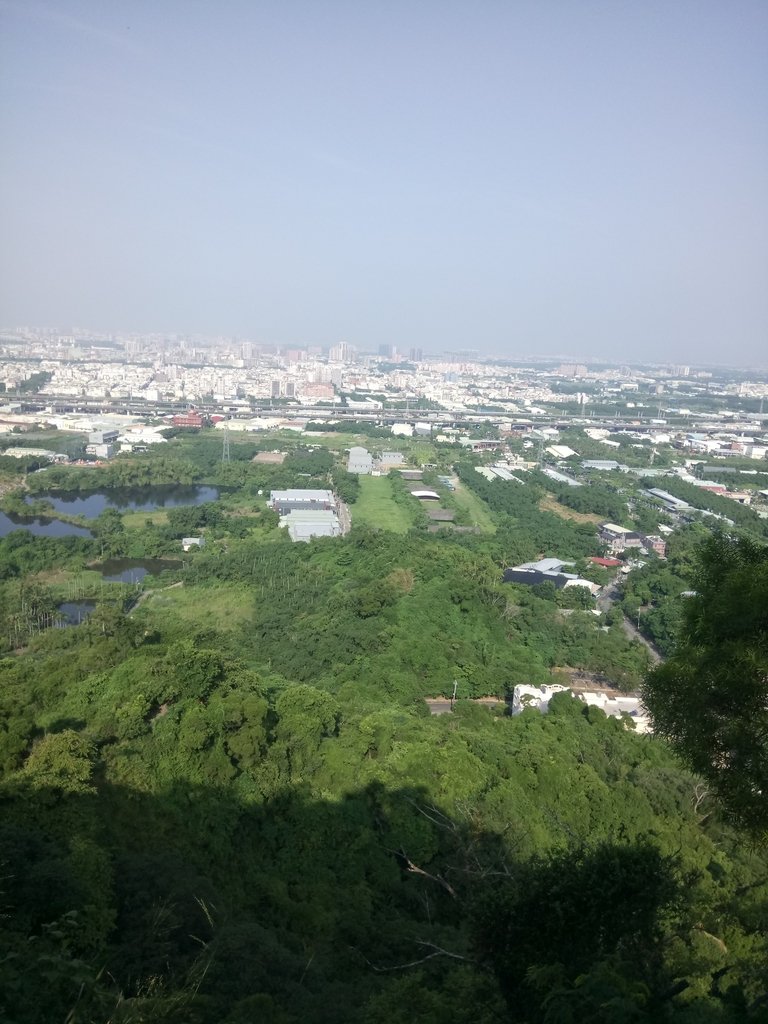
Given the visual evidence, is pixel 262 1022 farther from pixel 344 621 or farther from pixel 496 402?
pixel 496 402

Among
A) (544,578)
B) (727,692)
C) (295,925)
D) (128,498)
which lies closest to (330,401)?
(128,498)

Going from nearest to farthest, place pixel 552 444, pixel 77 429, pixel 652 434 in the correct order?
pixel 77 429
pixel 552 444
pixel 652 434

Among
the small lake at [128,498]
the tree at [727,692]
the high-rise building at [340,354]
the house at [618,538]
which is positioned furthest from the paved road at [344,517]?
the high-rise building at [340,354]

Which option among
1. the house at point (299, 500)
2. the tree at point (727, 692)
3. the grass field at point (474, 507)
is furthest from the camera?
the house at point (299, 500)

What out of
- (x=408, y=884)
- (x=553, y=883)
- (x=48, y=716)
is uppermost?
(x=553, y=883)

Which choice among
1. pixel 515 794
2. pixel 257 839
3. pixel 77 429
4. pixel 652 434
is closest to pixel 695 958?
pixel 515 794

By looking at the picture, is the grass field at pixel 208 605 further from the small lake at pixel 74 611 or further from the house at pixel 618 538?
the house at pixel 618 538

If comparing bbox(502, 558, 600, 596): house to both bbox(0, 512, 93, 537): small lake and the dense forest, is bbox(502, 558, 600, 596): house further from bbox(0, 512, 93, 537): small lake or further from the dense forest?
bbox(0, 512, 93, 537): small lake

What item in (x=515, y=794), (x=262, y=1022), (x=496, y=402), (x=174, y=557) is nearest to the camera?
(x=262, y=1022)
